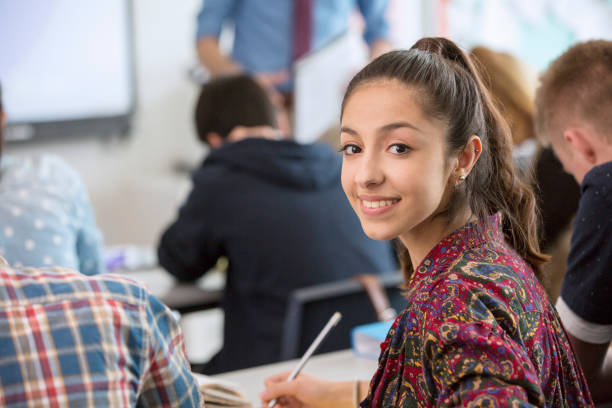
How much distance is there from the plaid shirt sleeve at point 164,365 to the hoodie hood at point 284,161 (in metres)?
1.28

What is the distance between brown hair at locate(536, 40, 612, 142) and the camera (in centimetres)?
131

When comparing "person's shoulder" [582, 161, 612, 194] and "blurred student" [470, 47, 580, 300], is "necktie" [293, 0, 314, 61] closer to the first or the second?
"blurred student" [470, 47, 580, 300]

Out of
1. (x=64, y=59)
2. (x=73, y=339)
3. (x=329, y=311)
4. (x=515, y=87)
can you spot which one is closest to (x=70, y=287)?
(x=73, y=339)

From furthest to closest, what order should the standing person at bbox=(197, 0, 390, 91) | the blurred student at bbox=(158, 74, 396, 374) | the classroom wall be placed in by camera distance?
1. the classroom wall
2. the standing person at bbox=(197, 0, 390, 91)
3. the blurred student at bbox=(158, 74, 396, 374)

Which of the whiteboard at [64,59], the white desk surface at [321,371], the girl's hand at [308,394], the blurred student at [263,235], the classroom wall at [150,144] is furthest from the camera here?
the classroom wall at [150,144]

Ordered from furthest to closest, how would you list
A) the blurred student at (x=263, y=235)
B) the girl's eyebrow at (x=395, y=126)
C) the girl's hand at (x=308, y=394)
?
the blurred student at (x=263, y=235) < the girl's hand at (x=308, y=394) < the girl's eyebrow at (x=395, y=126)

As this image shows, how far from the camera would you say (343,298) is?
6.02 feet

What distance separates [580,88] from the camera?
1341 millimetres

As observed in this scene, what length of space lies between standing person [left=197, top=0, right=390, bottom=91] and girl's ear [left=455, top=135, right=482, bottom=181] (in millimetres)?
2053

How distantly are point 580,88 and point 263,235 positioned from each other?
99 cm

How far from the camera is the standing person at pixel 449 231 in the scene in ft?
2.52

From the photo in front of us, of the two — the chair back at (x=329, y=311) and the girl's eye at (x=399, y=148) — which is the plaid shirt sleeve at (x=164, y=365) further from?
the chair back at (x=329, y=311)

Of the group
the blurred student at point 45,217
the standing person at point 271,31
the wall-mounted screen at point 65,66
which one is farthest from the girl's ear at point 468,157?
the wall-mounted screen at point 65,66

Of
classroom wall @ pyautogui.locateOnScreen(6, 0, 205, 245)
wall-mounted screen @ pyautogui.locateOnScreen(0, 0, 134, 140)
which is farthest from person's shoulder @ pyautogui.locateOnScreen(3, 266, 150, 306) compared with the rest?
classroom wall @ pyautogui.locateOnScreen(6, 0, 205, 245)
